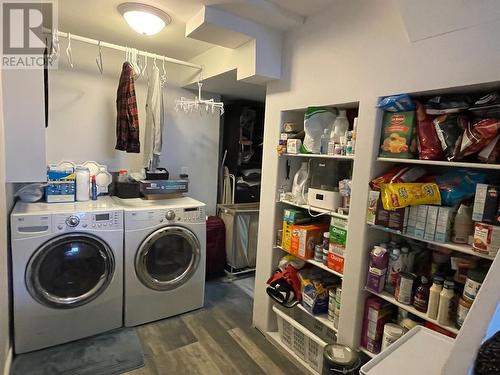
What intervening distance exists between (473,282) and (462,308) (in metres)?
0.13

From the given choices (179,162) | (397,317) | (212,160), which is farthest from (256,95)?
(397,317)

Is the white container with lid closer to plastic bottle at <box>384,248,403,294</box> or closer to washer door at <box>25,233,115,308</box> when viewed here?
plastic bottle at <box>384,248,403,294</box>

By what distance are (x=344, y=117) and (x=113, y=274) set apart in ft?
6.44

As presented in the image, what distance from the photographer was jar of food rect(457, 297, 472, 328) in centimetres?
126

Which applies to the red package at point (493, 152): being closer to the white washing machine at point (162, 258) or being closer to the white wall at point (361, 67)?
the white wall at point (361, 67)

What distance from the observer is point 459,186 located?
1380 millimetres

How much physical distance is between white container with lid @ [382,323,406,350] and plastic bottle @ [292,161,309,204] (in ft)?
2.89

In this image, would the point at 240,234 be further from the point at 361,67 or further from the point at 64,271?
the point at 361,67

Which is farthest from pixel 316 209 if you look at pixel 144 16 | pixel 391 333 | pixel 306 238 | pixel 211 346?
pixel 144 16

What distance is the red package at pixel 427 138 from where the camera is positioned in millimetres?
1379

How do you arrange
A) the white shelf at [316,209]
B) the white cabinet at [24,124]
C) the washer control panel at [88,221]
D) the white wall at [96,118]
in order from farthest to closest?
the white wall at [96,118] → the washer control panel at [88,221] → the white shelf at [316,209] → the white cabinet at [24,124]

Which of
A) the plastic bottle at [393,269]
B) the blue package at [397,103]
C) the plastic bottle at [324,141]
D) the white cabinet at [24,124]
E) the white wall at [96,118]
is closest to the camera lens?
the blue package at [397,103]

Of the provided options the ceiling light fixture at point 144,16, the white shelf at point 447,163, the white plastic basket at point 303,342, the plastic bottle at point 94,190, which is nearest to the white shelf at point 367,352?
the white plastic basket at point 303,342

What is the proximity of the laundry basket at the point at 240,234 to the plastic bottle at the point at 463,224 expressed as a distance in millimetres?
2165
